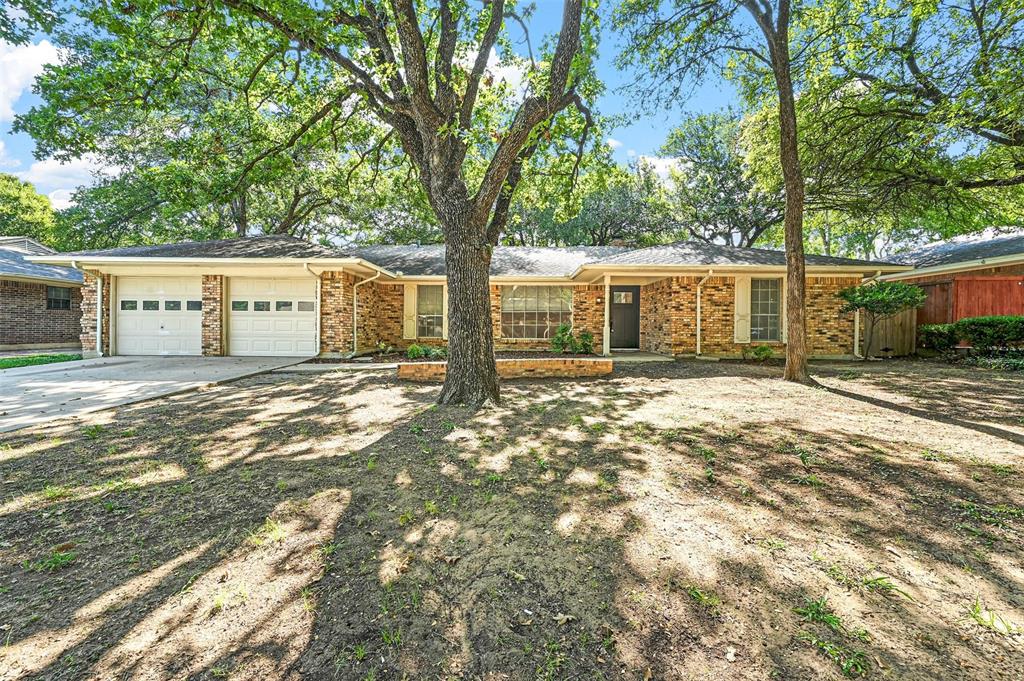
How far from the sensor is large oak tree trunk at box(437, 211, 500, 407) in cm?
554

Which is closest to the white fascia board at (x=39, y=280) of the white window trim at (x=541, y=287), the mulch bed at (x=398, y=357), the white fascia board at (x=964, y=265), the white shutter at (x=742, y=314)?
the mulch bed at (x=398, y=357)

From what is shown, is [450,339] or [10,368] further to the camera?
[10,368]

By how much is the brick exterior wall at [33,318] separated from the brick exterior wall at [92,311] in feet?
13.1

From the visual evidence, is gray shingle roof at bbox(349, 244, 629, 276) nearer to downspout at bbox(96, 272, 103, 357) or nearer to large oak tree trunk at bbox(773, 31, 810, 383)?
large oak tree trunk at bbox(773, 31, 810, 383)

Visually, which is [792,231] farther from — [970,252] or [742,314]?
[970,252]

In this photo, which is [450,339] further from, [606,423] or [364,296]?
[364,296]

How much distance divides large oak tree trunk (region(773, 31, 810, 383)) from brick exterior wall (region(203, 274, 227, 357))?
12855 millimetres

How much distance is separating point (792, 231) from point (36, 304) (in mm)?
20878

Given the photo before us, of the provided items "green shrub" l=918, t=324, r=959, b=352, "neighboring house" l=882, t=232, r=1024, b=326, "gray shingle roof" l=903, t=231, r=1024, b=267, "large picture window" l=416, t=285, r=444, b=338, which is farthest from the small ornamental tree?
"large picture window" l=416, t=285, r=444, b=338

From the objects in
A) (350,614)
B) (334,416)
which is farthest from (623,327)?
(350,614)

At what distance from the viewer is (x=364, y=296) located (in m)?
11.6

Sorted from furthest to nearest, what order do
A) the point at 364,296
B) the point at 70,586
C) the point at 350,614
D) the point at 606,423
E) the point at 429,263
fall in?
the point at 429,263 → the point at 364,296 → the point at 606,423 → the point at 70,586 → the point at 350,614

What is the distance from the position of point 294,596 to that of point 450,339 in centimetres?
395

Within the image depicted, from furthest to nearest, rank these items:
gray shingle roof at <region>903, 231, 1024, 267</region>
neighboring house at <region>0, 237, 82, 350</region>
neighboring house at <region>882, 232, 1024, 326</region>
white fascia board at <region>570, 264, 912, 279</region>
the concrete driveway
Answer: neighboring house at <region>0, 237, 82, 350</region> → gray shingle roof at <region>903, 231, 1024, 267</region> → neighboring house at <region>882, 232, 1024, 326</region> → white fascia board at <region>570, 264, 912, 279</region> → the concrete driveway
